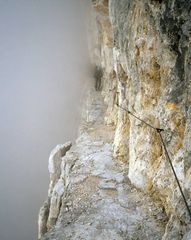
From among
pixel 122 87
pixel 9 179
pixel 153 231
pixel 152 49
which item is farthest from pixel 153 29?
pixel 9 179

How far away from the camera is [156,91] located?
9.59 meters

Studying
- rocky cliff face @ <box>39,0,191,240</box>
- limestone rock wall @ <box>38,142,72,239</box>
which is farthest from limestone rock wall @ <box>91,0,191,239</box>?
limestone rock wall @ <box>38,142,72,239</box>

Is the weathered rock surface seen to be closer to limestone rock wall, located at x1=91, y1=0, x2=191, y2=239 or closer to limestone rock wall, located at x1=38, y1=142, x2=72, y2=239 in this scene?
limestone rock wall, located at x1=38, y1=142, x2=72, y2=239

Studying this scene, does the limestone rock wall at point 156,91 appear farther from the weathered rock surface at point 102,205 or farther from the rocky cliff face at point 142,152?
the weathered rock surface at point 102,205

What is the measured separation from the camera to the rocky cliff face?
24.2 ft

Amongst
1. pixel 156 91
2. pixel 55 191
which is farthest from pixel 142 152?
pixel 55 191

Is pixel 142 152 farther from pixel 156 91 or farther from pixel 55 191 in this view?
pixel 55 191

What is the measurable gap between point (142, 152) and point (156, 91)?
236 cm

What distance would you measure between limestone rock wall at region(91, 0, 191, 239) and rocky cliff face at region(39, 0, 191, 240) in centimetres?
2

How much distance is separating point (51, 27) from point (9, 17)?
578 cm

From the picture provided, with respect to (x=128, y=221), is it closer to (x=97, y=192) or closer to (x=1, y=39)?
(x=97, y=192)

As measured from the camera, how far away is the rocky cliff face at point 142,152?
7.38m

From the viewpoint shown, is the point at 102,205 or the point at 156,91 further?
the point at 102,205

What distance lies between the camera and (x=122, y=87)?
526 inches
